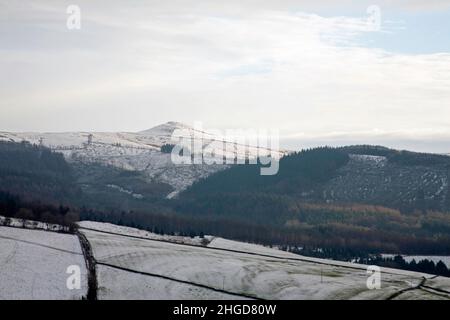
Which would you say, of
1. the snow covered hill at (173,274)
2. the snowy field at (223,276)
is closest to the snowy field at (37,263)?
the snow covered hill at (173,274)

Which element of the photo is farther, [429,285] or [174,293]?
[429,285]

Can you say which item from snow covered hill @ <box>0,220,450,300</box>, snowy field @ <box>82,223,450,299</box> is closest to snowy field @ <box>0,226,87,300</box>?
snow covered hill @ <box>0,220,450,300</box>

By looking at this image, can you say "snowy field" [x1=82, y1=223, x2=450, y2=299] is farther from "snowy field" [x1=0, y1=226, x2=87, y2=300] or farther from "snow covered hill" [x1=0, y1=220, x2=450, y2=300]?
"snowy field" [x1=0, y1=226, x2=87, y2=300]

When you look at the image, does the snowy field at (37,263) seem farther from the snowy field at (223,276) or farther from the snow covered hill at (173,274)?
the snowy field at (223,276)
